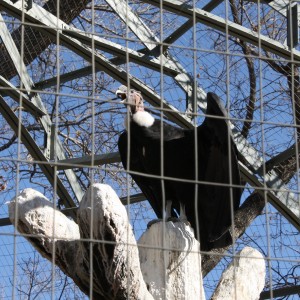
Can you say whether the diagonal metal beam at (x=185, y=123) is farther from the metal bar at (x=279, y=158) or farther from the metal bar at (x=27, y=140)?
the metal bar at (x=27, y=140)

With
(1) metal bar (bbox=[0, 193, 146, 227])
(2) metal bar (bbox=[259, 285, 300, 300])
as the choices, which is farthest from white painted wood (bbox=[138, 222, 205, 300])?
(2) metal bar (bbox=[259, 285, 300, 300])

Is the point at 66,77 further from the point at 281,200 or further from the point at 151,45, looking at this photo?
the point at 281,200

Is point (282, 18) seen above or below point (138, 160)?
above

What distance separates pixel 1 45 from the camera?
7.04 meters

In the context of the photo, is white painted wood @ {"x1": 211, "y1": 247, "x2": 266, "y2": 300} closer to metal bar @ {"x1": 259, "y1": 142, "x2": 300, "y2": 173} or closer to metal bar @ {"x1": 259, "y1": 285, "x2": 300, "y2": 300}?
metal bar @ {"x1": 259, "y1": 142, "x2": 300, "y2": 173}

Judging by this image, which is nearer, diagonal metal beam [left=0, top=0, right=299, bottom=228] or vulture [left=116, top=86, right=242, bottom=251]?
vulture [left=116, top=86, right=242, bottom=251]

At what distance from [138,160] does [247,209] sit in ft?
4.02

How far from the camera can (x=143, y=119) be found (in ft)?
21.1

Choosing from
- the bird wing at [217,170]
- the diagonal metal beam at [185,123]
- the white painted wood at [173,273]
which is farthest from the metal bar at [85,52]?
the white painted wood at [173,273]

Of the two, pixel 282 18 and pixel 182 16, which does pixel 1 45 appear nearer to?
pixel 182 16

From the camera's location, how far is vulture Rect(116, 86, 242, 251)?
5816 millimetres

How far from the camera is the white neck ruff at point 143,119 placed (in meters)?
6.38

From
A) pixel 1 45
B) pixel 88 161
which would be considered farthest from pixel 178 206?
pixel 1 45

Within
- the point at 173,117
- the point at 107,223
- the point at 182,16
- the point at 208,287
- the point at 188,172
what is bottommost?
the point at 107,223
